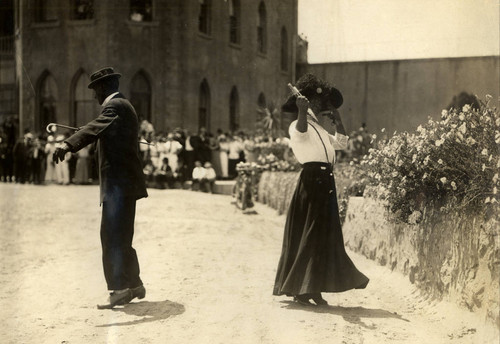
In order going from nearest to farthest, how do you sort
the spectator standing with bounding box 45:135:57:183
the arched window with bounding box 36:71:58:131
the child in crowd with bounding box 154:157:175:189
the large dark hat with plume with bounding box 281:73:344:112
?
the large dark hat with plume with bounding box 281:73:344:112, the child in crowd with bounding box 154:157:175:189, the spectator standing with bounding box 45:135:57:183, the arched window with bounding box 36:71:58:131

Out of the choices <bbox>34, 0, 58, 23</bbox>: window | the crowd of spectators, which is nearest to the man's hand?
the crowd of spectators

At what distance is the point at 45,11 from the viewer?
24016 millimetres

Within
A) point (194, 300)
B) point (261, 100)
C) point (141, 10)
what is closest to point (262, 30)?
point (261, 100)

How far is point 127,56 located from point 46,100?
3151mm

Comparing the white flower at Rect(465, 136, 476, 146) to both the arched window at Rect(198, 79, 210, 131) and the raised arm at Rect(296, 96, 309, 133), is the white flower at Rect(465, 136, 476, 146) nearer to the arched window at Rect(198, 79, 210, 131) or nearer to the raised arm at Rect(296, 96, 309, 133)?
the raised arm at Rect(296, 96, 309, 133)

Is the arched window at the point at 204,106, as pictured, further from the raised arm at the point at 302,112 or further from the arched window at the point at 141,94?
the raised arm at the point at 302,112

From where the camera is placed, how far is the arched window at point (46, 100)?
2375 centimetres

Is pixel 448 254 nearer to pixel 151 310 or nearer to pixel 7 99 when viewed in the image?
pixel 151 310

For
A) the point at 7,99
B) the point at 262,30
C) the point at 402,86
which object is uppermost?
the point at 262,30

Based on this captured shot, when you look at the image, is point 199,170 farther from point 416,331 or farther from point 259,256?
point 416,331

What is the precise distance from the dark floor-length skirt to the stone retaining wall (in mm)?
732

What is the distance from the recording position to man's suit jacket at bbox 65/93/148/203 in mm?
6297

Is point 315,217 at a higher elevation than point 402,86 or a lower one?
lower

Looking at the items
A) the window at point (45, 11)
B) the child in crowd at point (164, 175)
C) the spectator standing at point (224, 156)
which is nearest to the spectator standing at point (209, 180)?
the child in crowd at point (164, 175)
